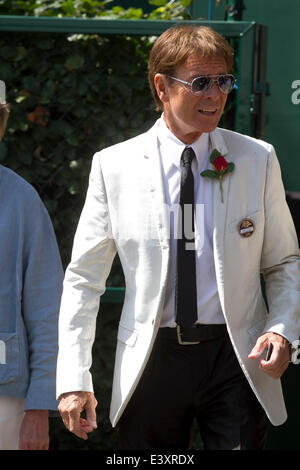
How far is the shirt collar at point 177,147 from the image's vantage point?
10.6ft

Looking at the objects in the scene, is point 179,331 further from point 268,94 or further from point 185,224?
point 268,94

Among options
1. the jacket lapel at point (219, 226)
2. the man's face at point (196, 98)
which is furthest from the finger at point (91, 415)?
the man's face at point (196, 98)

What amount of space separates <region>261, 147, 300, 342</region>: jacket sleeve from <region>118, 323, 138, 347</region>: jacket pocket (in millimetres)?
495

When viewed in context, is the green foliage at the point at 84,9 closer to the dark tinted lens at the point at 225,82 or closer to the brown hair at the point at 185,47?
the brown hair at the point at 185,47

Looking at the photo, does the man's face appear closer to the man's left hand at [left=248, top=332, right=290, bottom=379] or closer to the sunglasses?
the sunglasses

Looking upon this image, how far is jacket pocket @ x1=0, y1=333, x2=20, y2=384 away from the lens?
125 inches

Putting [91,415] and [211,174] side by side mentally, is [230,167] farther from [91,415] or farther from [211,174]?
[91,415]

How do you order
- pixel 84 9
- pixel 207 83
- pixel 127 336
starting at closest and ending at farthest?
1. pixel 207 83
2. pixel 127 336
3. pixel 84 9

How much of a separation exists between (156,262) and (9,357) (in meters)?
0.67

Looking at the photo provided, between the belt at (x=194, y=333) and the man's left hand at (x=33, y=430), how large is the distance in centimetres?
59

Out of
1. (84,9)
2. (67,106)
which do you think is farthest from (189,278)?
(84,9)

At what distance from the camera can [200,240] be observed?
312 cm

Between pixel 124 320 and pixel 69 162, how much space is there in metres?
1.66

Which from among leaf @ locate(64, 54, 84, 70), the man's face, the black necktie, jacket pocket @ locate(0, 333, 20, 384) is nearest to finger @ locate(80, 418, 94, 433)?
jacket pocket @ locate(0, 333, 20, 384)
